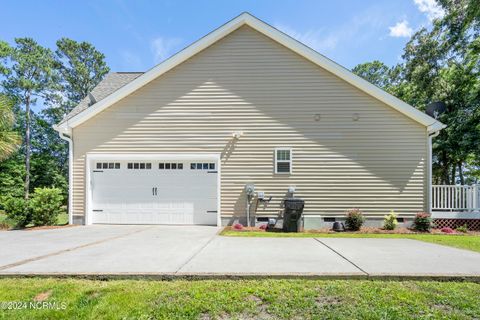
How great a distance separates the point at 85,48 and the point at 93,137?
23839 millimetres

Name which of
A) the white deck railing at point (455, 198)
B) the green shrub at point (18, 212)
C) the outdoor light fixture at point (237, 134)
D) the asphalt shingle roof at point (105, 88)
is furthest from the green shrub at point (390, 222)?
the green shrub at point (18, 212)

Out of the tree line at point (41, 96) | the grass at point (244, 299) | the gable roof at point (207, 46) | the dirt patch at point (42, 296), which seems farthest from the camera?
the tree line at point (41, 96)

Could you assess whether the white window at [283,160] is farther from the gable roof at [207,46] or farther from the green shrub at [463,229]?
the green shrub at [463,229]

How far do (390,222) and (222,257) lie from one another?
6.94m

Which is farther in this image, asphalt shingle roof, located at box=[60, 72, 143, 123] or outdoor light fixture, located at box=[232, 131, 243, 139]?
asphalt shingle roof, located at box=[60, 72, 143, 123]

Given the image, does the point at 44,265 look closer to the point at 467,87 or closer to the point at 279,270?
the point at 279,270

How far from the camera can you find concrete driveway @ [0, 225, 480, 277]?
408cm

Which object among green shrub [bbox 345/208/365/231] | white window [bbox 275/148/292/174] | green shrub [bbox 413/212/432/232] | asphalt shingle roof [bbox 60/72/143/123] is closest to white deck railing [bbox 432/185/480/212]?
green shrub [bbox 413/212/432/232]

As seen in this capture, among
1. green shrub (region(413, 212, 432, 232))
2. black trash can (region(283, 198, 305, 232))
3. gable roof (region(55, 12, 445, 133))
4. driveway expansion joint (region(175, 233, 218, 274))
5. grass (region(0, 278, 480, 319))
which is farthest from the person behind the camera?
gable roof (region(55, 12, 445, 133))

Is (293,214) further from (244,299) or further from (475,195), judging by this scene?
(475,195)

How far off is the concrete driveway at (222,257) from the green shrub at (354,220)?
8.01 ft

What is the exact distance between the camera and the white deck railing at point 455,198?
31.8 feet

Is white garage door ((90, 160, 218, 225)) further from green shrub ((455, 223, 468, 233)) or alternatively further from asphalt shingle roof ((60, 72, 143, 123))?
green shrub ((455, 223, 468, 233))

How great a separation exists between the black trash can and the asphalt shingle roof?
8.69m
